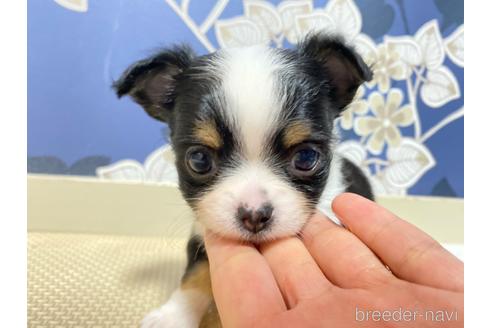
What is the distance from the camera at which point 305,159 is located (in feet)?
4.04

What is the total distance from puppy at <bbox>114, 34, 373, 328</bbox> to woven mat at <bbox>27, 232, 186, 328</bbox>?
16 centimetres

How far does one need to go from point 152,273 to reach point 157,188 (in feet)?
2.12

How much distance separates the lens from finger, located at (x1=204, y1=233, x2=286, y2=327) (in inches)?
38.1

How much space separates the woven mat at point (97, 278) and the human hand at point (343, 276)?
39 cm

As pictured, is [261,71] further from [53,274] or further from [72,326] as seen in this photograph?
[53,274]

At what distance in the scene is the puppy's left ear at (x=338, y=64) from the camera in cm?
133

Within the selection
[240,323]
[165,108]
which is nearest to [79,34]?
[165,108]

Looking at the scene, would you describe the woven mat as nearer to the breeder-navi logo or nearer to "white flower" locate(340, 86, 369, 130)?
the breeder-navi logo

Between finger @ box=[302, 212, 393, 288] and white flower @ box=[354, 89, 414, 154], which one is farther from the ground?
white flower @ box=[354, 89, 414, 154]

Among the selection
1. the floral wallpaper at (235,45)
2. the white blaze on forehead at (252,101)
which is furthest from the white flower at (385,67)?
the white blaze on forehead at (252,101)

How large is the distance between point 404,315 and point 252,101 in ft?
2.00

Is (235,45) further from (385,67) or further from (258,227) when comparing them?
(258,227)

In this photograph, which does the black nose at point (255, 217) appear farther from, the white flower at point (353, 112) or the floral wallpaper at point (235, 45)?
the white flower at point (353, 112)

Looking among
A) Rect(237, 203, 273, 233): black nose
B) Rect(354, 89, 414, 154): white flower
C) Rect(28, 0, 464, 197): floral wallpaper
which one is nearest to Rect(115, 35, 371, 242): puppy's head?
Rect(237, 203, 273, 233): black nose
